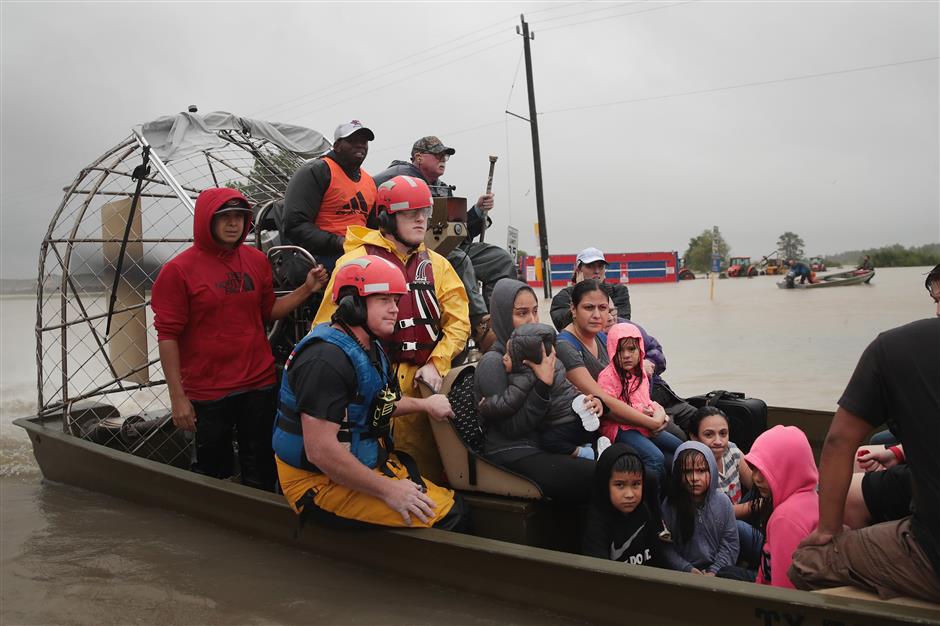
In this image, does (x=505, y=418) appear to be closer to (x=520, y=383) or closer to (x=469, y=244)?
(x=520, y=383)

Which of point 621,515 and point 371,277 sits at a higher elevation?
point 371,277

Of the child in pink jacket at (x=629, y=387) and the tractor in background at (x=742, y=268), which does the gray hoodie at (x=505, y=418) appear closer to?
the child in pink jacket at (x=629, y=387)

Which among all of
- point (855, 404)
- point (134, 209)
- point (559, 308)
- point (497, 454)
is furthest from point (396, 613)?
point (134, 209)

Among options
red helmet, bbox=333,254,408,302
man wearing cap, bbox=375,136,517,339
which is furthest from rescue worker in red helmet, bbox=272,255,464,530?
man wearing cap, bbox=375,136,517,339

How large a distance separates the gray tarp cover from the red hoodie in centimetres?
161

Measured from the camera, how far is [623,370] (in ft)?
14.3

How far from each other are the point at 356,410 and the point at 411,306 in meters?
0.98

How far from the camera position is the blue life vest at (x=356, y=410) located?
11.4 feet

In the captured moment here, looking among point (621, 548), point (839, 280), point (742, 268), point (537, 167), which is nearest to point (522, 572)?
point (621, 548)

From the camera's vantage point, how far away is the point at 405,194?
4254 mm

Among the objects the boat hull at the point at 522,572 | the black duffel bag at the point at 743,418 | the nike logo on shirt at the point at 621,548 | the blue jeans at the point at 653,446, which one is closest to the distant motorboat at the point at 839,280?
the black duffel bag at the point at 743,418

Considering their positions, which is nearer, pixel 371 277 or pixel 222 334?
pixel 371 277

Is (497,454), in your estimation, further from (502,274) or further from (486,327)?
(502,274)

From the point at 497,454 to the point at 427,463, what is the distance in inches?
27.8
